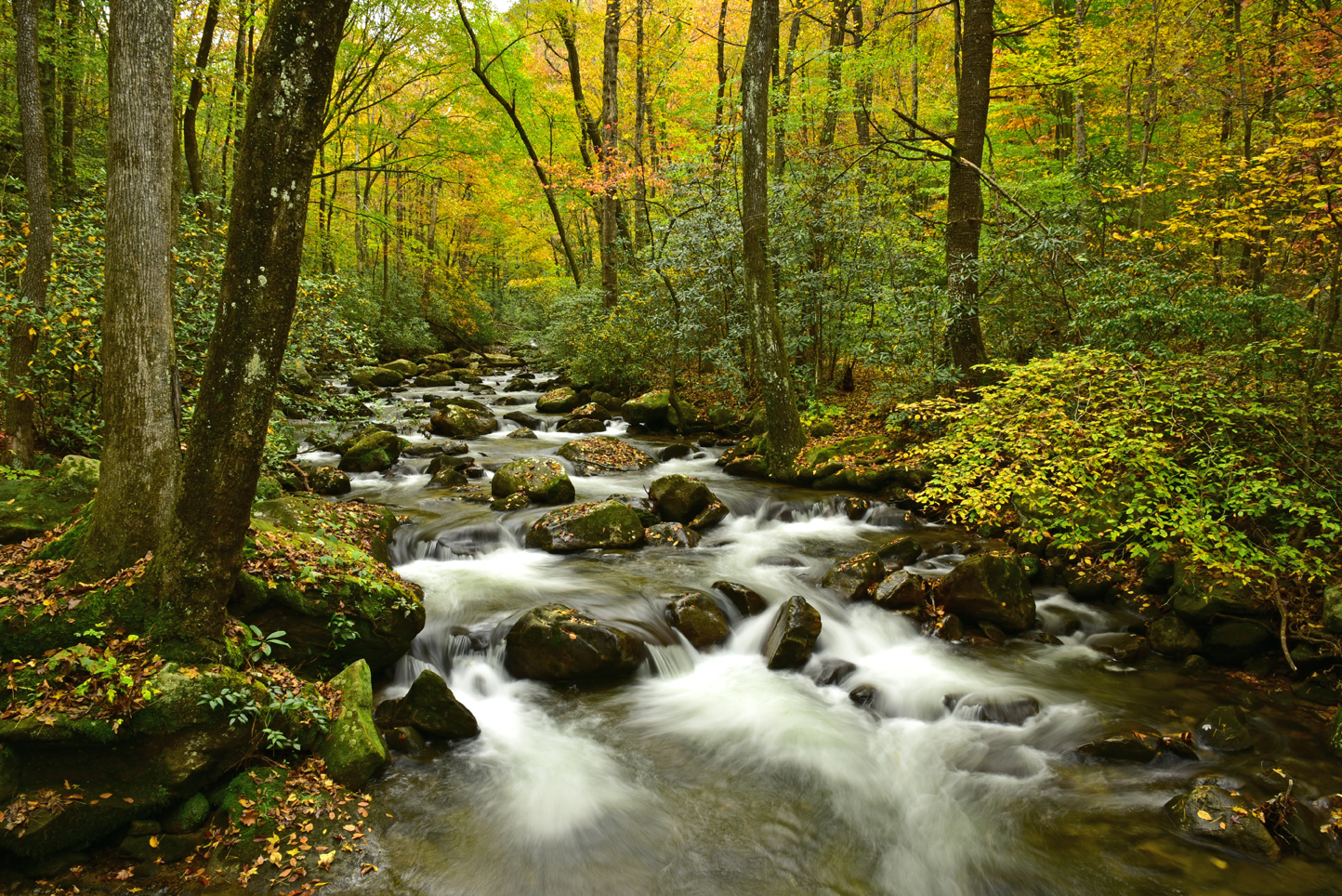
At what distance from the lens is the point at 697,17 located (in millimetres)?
24531

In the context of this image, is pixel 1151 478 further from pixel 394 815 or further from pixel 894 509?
pixel 394 815

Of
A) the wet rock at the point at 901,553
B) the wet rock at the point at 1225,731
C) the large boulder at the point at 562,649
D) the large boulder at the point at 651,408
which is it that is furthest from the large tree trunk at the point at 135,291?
the large boulder at the point at 651,408

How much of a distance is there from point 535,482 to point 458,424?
5.36m

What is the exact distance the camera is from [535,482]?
10484mm

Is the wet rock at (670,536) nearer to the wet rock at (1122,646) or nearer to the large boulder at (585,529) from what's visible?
the large boulder at (585,529)

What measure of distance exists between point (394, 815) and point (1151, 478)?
704cm

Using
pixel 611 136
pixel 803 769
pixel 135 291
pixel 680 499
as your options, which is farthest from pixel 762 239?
pixel 611 136

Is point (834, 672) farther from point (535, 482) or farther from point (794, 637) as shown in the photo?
point (535, 482)

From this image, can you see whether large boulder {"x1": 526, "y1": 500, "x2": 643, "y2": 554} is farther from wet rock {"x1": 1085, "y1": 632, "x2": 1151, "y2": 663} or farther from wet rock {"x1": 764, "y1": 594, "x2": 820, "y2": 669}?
wet rock {"x1": 1085, "y1": 632, "x2": 1151, "y2": 663}

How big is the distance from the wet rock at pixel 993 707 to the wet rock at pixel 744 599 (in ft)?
7.28

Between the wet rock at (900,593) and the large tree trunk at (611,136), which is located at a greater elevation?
the large tree trunk at (611,136)

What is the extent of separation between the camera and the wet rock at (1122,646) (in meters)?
6.63

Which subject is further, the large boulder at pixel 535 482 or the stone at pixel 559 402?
the stone at pixel 559 402

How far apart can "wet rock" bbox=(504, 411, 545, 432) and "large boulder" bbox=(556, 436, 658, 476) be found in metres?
2.83
